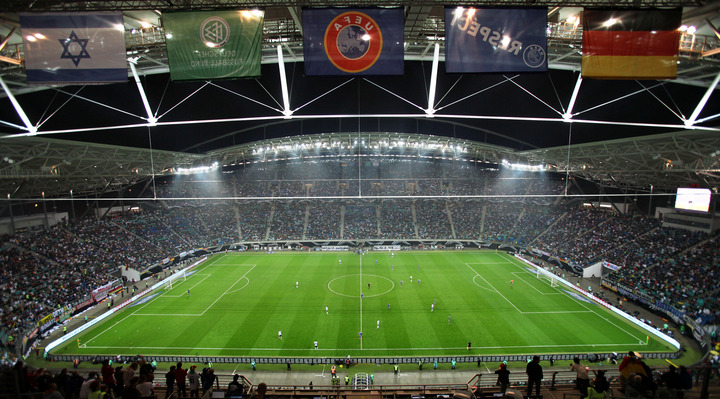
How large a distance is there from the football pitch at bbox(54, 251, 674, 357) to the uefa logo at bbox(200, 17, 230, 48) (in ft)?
52.0

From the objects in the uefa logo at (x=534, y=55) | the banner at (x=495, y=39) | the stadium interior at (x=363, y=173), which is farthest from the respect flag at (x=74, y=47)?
the uefa logo at (x=534, y=55)

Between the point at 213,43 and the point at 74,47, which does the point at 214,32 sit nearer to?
the point at 213,43

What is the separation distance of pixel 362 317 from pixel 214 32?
64.0 ft

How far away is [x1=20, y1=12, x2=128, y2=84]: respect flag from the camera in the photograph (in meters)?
7.71

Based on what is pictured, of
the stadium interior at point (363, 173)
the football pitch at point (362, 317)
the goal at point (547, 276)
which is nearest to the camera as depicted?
the stadium interior at point (363, 173)

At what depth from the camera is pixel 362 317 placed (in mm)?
22828

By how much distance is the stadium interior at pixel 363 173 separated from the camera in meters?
10.1

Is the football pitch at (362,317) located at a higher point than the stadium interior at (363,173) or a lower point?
lower

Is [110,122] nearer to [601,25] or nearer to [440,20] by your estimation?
[440,20]

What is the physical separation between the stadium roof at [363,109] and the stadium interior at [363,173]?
133mm

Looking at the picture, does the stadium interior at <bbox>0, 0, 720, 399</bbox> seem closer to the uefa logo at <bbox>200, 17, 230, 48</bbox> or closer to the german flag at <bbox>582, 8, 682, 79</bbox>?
the german flag at <bbox>582, 8, 682, 79</bbox>

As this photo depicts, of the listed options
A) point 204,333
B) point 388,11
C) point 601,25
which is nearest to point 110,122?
point 204,333

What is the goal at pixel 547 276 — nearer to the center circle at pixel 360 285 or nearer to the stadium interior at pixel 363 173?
the stadium interior at pixel 363 173

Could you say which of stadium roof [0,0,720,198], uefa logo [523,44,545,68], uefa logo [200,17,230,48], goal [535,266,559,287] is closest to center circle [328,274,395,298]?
goal [535,266,559,287]
